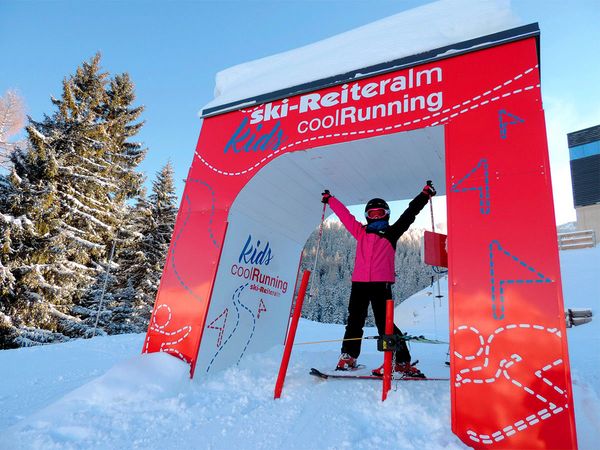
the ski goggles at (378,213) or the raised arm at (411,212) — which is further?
the ski goggles at (378,213)

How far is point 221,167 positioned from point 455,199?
2501mm

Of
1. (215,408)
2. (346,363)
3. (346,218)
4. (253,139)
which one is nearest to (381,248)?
(346,218)

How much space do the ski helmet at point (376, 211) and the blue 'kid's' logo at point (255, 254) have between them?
139 cm

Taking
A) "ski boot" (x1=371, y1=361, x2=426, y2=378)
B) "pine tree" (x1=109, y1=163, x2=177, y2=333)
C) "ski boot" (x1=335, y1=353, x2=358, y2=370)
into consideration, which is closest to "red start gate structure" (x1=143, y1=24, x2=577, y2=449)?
"ski boot" (x1=371, y1=361, x2=426, y2=378)

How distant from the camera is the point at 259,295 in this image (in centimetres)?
466

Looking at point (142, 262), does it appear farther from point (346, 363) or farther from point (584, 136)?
point (584, 136)

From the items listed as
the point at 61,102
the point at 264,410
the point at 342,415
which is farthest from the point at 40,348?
the point at 61,102

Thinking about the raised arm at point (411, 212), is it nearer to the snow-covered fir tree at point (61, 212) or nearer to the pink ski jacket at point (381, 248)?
the pink ski jacket at point (381, 248)

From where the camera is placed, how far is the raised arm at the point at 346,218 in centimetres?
411

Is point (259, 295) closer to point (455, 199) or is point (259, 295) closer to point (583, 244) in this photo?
point (455, 199)

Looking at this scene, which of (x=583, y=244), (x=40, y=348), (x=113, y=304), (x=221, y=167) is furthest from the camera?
(x=583, y=244)

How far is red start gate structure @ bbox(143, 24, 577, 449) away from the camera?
230cm

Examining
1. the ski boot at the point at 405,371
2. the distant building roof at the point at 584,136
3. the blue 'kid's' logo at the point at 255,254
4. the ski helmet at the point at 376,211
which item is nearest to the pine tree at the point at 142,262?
the blue 'kid's' logo at the point at 255,254

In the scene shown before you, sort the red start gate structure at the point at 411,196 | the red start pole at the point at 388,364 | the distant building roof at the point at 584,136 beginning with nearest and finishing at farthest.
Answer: the red start gate structure at the point at 411,196 < the red start pole at the point at 388,364 < the distant building roof at the point at 584,136
